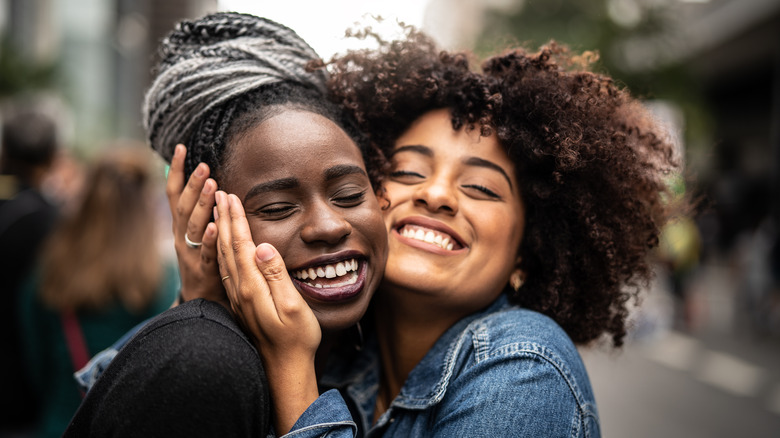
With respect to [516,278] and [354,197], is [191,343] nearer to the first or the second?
[354,197]

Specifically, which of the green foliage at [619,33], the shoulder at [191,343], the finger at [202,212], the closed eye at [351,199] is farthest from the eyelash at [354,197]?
the green foliage at [619,33]

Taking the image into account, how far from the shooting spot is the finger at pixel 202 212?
5.97 ft

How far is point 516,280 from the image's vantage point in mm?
2430

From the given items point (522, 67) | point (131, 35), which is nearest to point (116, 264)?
point (522, 67)

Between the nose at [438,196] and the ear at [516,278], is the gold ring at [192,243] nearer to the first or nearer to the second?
the nose at [438,196]

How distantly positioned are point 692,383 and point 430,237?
7053 mm

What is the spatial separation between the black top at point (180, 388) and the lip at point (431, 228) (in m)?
0.77

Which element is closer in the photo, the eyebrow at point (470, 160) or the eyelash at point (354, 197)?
the eyelash at point (354, 197)

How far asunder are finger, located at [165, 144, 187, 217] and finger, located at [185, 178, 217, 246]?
0.13m

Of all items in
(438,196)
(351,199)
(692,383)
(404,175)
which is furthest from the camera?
(692,383)

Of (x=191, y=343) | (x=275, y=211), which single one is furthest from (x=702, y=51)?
(x=191, y=343)

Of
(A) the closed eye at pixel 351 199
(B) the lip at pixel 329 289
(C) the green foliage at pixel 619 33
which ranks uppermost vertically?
(C) the green foliage at pixel 619 33

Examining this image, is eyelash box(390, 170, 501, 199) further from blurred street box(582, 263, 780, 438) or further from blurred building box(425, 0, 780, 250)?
blurred street box(582, 263, 780, 438)

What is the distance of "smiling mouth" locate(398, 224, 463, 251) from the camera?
2158 mm
